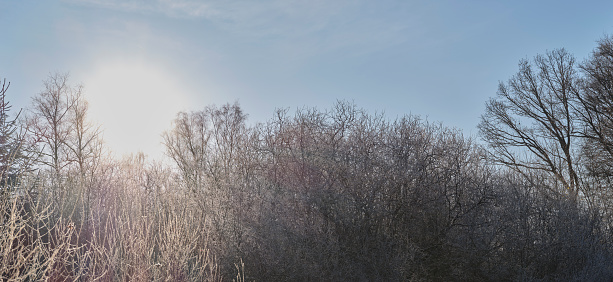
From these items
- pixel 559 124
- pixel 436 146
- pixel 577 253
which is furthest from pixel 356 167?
pixel 559 124

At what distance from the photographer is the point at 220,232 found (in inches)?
576

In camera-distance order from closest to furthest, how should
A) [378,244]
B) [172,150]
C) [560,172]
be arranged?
[378,244]
[560,172]
[172,150]

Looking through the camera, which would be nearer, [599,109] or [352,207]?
[352,207]

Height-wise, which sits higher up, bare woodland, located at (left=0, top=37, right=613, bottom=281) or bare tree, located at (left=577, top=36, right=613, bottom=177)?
bare tree, located at (left=577, top=36, right=613, bottom=177)

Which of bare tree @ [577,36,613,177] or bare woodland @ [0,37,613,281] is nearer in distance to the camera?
bare woodland @ [0,37,613,281]

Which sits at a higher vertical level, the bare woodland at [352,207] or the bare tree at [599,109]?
the bare tree at [599,109]

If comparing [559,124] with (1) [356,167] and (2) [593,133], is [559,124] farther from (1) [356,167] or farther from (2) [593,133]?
(1) [356,167]

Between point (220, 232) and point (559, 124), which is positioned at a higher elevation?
point (559, 124)

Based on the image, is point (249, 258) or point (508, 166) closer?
point (249, 258)

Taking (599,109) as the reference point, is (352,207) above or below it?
Result: below

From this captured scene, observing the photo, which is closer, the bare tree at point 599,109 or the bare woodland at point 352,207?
the bare woodland at point 352,207

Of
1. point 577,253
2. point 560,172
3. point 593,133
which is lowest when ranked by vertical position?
point 577,253

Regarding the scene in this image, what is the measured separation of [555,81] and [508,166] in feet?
17.8

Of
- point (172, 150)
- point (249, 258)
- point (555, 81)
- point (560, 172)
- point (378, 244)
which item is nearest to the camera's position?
point (249, 258)
